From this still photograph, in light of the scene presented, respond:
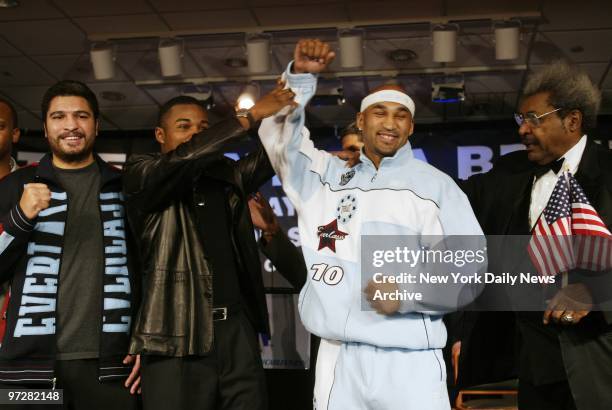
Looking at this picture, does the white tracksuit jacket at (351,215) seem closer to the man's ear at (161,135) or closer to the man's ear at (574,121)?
the man's ear at (161,135)

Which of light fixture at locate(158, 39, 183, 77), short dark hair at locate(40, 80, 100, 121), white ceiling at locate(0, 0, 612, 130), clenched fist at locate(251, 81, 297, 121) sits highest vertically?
white ceiling at locate(0, 0, 612, 130)

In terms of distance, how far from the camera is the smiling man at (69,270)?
248cm

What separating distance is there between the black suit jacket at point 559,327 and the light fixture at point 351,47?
12.6 ft

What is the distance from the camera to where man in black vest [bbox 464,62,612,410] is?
93.7 inches

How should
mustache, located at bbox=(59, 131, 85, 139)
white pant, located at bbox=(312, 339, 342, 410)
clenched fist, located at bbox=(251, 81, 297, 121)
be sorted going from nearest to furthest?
white pant, located at bbox=(312, 339, 342, 410)
clenched fist, located at bbox=(251, 81, 297, 121)
mustache, located at bbox=(59, 131, 85, 139)

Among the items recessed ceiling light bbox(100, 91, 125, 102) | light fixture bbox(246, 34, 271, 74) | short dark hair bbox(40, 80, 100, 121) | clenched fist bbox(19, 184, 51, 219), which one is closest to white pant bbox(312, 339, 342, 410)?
clenched fist bbox(19, 184, 51, 219)

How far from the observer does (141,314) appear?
2500 millimetres

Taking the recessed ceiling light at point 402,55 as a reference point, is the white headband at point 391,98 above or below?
below

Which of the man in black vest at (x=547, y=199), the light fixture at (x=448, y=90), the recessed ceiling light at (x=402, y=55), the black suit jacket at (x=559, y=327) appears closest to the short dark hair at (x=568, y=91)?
the man in black vest at (x=547, y=199)

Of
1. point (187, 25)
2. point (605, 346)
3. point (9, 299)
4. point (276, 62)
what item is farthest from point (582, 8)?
point (9, 299)

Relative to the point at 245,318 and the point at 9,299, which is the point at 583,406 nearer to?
the point at 245,318

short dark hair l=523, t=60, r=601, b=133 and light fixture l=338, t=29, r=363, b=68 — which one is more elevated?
light fixture l=338, t=29, r=363, b=68

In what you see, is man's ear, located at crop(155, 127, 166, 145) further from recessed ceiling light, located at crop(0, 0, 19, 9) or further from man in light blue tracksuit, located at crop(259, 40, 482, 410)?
recessed ceiling light, located at crop(0, 0, 19, 9)

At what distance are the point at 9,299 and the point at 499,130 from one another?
5.70m
